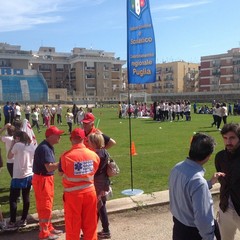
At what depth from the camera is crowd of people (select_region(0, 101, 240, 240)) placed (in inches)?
117

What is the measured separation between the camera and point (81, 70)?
392ft

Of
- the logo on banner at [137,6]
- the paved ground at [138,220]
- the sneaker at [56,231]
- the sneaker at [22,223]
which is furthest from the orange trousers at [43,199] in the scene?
the logo on banner at [137,6]

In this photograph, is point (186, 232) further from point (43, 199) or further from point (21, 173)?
point (21, 173)

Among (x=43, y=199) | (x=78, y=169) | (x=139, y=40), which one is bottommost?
(x=43, y=199)

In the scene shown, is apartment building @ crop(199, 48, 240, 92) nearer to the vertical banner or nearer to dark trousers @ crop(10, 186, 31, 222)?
the vertical banner

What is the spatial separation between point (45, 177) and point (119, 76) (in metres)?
122

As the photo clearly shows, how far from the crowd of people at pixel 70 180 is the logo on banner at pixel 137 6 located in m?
2.71

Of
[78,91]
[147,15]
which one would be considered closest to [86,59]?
[78,91]

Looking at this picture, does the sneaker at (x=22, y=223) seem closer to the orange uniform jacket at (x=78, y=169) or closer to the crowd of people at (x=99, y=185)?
the crowd of people at (x=99, y=185)

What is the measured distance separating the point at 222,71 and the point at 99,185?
4477 inches

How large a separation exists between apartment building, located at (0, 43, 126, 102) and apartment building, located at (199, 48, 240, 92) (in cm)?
2961

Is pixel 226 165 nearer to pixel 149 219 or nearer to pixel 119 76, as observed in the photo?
pixel 149 219

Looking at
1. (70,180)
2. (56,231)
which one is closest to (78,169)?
(70,180)

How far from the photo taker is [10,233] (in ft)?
17.8
